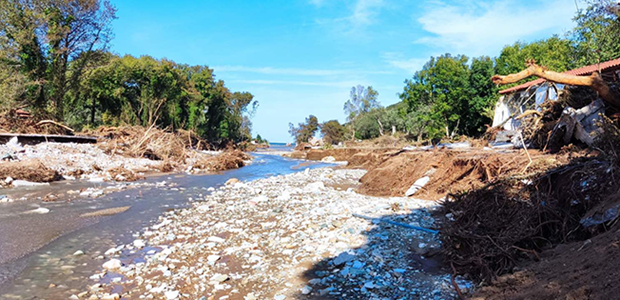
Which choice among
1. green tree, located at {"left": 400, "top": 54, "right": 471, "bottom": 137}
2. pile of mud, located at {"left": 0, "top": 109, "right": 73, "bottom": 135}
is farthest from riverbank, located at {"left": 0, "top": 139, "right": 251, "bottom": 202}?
green tree, located at {"left": 400, "top": 54, "right": 471, "bottom": 137}

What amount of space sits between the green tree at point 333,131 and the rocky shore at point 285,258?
56.7 meters

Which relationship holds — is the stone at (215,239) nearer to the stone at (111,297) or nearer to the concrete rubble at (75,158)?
the stone at (111,297)

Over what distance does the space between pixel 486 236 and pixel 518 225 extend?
54 cm

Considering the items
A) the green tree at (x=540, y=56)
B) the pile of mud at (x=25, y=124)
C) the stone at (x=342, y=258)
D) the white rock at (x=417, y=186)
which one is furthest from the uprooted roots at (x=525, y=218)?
the green tree at (x=540, y=56)

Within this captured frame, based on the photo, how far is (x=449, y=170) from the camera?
9.12 meters

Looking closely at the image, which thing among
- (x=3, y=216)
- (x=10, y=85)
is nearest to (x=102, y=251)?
(x=3, y=216)

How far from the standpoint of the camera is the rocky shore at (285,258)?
383 cm

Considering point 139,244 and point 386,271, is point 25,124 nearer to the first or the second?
point 139,244

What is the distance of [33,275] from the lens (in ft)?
14.4

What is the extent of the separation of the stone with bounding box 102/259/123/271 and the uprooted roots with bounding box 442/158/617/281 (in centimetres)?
447

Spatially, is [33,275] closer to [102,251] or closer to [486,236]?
[102,251]

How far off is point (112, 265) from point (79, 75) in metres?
26.8

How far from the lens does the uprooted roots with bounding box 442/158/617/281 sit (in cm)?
380

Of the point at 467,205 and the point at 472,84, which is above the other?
the point at 472,84
